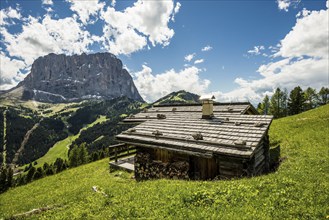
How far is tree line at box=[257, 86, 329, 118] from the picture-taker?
2584 inches

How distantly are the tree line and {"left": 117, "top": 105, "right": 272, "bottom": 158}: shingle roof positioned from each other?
191 ft

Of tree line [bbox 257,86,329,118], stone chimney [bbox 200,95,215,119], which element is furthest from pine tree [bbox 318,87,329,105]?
stone chimney [bbox 200,95,215,119]

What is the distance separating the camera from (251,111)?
22703mm

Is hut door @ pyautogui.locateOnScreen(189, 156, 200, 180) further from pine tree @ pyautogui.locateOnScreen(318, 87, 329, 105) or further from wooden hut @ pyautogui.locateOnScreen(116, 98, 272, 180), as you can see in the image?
pine tree @ pyautogui.locateOnScreen(318, 87, 329, 105)

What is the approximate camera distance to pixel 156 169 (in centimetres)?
1544

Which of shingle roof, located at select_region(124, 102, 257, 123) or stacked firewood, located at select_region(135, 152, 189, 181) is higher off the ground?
shingle roof, located at select_region(124, 102, 257, 123)

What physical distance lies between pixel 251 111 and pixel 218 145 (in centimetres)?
1234

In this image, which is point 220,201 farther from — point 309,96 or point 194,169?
point 309,96

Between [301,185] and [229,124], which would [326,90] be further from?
[301,185]

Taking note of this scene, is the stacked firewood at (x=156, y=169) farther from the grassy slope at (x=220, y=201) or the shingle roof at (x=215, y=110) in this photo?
the shingle roof at (x=215, y=110)

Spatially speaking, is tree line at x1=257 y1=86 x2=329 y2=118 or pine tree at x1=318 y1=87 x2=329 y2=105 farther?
pine tree at x1=318 y1=87 x2=329 y2=105

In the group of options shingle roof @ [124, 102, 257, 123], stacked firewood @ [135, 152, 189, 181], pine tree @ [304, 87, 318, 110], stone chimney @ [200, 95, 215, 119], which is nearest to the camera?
stacked firewood @ [135, 152, 189, 181]

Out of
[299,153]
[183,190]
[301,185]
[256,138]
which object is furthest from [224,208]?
[299,153]

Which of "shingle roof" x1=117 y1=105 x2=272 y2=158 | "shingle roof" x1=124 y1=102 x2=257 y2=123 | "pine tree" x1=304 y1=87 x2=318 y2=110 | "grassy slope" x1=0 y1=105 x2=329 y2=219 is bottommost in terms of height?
"grassy slope" x1=0 y1=105 x2=329 y2=219
